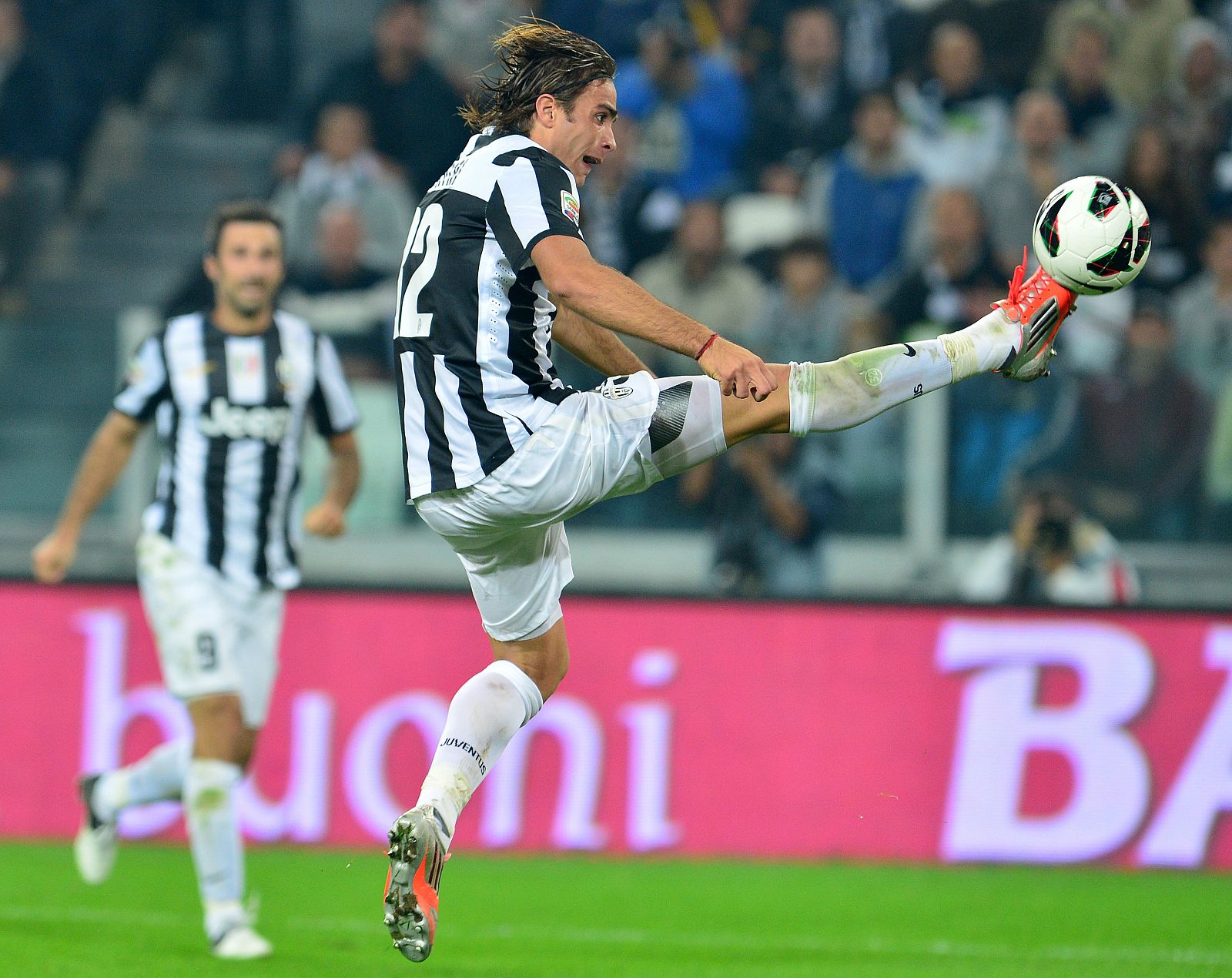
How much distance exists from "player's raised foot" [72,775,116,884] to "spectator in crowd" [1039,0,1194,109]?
7.10 meters

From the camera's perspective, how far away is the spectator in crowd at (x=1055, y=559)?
8.28 metres

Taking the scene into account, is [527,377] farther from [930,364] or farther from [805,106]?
[805,106]

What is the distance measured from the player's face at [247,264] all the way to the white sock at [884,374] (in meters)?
2.38

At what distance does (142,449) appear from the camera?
8.52 m

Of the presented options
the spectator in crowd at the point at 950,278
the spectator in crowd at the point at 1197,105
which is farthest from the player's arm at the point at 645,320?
the spectator in crowd at the point at 1197,105

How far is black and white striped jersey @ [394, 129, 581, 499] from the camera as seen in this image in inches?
171

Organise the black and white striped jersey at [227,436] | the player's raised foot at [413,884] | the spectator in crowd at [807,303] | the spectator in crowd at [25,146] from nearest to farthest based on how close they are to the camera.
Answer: the player's raised foot at [413,884]
the black and white striped jersey at [227,436]
the spectator in crowd at [807,303]
the spectator in crowd at [25,146]

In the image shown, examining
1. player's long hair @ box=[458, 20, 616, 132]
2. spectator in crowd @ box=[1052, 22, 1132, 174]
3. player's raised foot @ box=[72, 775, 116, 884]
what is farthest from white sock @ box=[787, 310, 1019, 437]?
spectator in crowd @ box=[1052, 22, 1132, 174]

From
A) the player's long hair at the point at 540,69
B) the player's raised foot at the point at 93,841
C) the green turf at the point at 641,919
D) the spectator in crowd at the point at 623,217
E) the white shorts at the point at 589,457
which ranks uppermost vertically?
the spectator in crowd at the point at 623,217

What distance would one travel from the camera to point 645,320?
4.04m

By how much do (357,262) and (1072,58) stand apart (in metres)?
4.37

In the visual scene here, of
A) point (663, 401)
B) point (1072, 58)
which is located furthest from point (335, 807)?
point (1072, 58)

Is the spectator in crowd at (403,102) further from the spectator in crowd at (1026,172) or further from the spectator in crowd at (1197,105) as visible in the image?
the spectator in crowd at (1197,105)

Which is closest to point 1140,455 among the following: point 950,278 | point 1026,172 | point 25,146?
point 950,278
